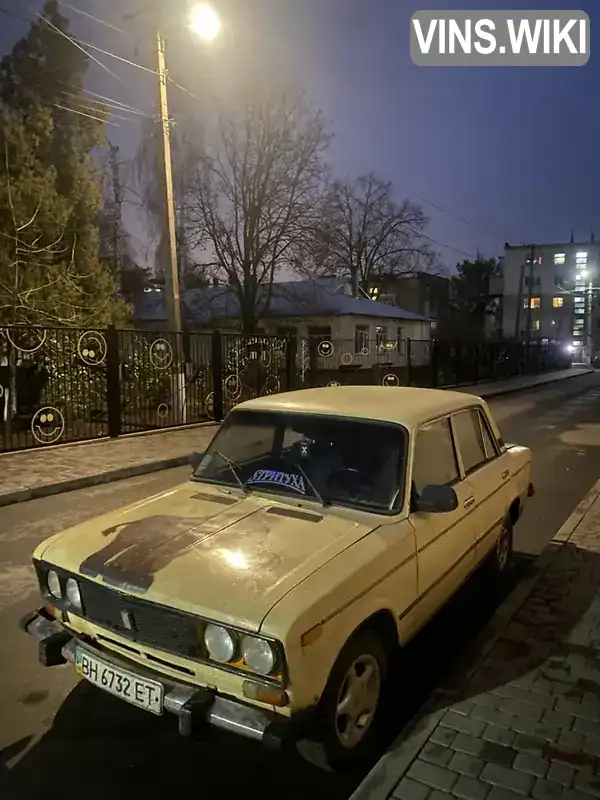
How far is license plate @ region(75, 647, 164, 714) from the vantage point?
8.40 feet

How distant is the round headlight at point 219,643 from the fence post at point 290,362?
14964 mm

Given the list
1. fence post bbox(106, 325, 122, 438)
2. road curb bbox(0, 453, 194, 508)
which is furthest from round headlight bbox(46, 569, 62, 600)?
fence post bbox(106, 325, 122, 438)

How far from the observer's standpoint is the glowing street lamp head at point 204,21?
40.9 feet

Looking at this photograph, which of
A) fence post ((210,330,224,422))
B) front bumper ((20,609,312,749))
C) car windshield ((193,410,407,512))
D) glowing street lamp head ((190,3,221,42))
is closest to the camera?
front bumper ((20,609,312,749))

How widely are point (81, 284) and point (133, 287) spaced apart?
19.8m

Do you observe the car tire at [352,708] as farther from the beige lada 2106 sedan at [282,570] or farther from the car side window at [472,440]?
the car side window at [472,440]

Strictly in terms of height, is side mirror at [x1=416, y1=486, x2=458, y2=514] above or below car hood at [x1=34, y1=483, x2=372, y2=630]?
above

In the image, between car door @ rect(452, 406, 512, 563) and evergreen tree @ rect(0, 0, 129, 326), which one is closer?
car door @ rect(452, 406, 512, 563)

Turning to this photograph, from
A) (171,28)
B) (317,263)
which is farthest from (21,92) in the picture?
(317,263)

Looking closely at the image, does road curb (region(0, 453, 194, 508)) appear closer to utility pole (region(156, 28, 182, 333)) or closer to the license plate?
utility pole (region(156, 28, 182, 333))

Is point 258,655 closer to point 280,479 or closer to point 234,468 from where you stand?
point 280,479

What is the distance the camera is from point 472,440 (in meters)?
4.45

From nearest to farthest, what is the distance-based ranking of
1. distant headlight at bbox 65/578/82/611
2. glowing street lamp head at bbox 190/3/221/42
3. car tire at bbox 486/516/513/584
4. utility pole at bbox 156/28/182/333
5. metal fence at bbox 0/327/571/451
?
distant headlight at bbox 65/578/82/611 → car tire at bbox 486/516/513/584 → metal fence at bbox 0/327/571/451 → glowing street lamp head at bbox 190/3/221/42 → utility pole at bbox 156/28/182/333

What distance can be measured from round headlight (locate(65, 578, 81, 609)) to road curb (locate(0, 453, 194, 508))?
5.01m
